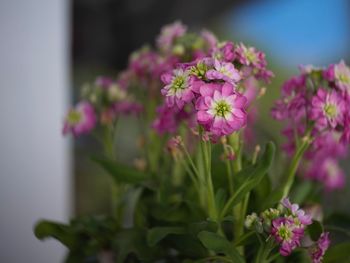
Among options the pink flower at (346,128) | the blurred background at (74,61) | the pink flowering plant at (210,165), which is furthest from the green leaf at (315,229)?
the blurred background at (74,61)

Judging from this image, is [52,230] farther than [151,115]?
No

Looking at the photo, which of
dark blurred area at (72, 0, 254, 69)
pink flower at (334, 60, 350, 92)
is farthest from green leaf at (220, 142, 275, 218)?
dark blurred area at (72, 0, 254, 69)

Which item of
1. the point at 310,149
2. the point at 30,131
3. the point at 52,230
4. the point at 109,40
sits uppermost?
the point at 109,40

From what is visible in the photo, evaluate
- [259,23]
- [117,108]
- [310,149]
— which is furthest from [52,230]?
[259,23]

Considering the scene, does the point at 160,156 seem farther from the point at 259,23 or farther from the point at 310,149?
the point at 259,23

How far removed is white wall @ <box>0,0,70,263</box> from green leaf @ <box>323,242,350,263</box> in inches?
39.5

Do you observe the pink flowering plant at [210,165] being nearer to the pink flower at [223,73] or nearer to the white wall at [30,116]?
the pink flower at [223,73]

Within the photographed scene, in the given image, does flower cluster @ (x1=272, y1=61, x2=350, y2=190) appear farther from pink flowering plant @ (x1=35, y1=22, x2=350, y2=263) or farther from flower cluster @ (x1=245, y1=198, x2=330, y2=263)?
flower cluster @ (x1=245, y1=198, x2=330, y2=263)

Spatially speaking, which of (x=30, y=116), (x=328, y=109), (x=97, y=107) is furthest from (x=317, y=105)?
(x=30, y=116)

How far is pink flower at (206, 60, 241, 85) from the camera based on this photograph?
1.47 feet

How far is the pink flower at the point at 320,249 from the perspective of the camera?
0.51 m

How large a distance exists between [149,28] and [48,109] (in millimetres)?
425

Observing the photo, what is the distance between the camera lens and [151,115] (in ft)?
2.61

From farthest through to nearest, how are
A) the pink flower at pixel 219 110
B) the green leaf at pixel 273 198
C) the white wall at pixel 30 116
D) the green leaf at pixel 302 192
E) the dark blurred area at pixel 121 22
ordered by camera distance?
the dark blurred area at pixel 121 22 < the white wall at pixel 30 116 < the green leaf at pixel 302 192 < the green leaf at pixel 273 198 < the pink flower at pixel 219 110
